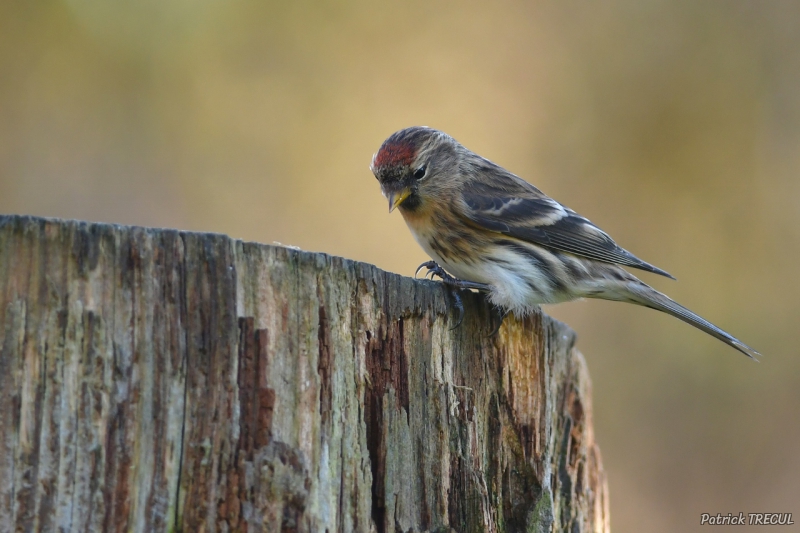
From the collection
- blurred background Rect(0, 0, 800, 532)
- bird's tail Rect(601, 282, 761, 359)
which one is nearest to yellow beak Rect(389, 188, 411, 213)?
bird's tail Rect(601, 282, 761, 359)

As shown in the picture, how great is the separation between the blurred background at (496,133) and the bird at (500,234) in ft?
15.5

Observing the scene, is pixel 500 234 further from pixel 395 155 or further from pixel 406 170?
pixel 395 155

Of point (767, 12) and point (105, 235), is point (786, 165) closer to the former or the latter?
point (767, 12)

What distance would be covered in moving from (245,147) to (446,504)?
9.22m

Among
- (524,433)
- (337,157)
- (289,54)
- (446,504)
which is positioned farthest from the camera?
(289,54)

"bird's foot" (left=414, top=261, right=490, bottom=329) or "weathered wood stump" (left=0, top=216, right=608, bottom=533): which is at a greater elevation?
"bird's foot" (left=414, top=261, right=490, bottom=329)

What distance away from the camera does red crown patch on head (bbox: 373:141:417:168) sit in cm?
561

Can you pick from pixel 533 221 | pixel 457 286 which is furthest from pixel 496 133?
pixel 457 286

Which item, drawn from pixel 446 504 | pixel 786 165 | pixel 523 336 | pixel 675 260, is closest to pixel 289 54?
pixel 675 260

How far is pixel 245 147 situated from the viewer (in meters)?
11.8

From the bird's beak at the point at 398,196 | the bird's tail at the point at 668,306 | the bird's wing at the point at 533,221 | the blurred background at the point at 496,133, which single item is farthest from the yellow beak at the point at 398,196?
the blurred background at the point at 496,133

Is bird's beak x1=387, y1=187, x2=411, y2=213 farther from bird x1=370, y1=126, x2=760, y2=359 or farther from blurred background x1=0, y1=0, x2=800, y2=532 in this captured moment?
blurred background x1=0, y1=0, x2=800, y2=532

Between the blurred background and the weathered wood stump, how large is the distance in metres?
7.16

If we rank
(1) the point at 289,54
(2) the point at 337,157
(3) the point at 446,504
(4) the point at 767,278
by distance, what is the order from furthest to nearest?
(1) the point at 289,54, (2) the point at 337,157, (4) the point at 767,278, (3) the point at 446,504
